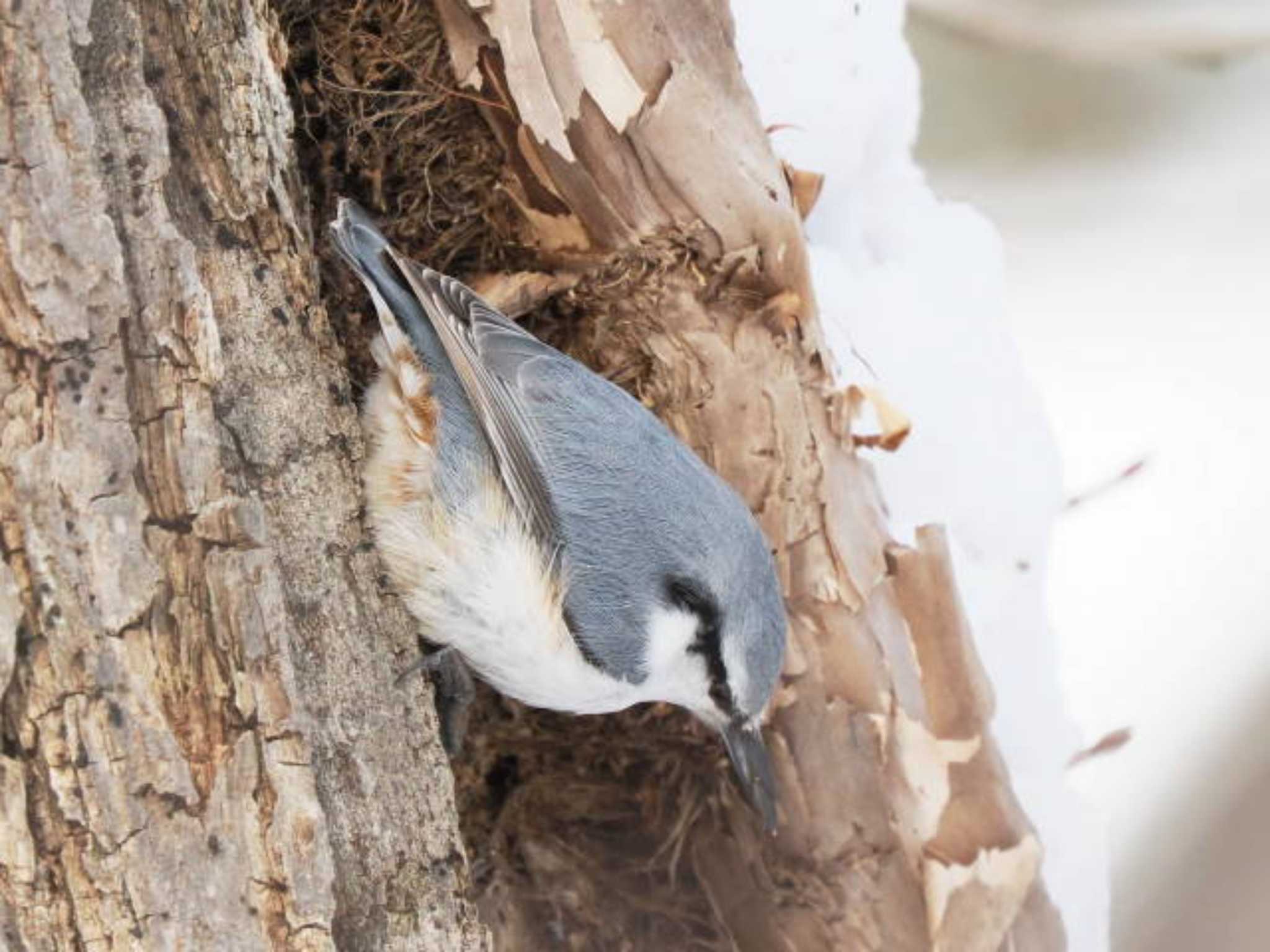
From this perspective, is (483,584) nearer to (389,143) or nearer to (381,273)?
(381,273)

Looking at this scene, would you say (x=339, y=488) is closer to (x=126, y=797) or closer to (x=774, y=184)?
(x=126, y=797)

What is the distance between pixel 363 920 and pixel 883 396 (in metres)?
1.19

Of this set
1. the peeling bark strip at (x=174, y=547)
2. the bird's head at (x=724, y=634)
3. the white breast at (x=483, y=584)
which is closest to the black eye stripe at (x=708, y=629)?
the bird's head at (x=724, y=634)

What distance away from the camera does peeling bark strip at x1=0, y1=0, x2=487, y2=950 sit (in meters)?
1.57

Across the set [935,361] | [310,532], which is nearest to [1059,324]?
[935,361]

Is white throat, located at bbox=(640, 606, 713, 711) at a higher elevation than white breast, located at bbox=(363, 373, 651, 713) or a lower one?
lower

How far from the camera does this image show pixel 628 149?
2.12 meters

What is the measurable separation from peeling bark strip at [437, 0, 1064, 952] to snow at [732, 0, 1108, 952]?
0.22 meters

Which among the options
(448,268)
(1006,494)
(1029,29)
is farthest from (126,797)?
(1029,29)

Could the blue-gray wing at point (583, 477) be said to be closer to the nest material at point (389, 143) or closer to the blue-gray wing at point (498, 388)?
the blue-gray wing at point (498, 388)

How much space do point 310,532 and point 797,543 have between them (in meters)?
0.77

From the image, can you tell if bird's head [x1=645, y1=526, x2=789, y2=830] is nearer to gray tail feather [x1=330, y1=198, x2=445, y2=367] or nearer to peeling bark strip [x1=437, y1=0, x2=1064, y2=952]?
peeling bark strip [x1=437, y1=0, x2=1064, y2=952]

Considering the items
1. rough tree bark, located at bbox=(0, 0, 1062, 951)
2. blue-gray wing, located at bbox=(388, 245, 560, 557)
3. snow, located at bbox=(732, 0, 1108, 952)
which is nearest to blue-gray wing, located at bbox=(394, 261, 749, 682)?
blue-gray wing, located at bbox=(388, 245, 560, 557)

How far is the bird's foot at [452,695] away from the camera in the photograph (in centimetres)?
216
